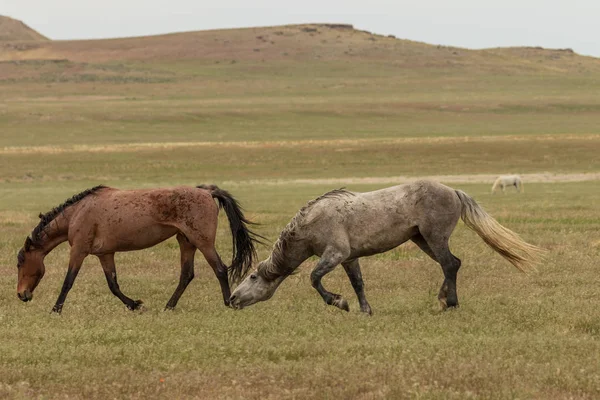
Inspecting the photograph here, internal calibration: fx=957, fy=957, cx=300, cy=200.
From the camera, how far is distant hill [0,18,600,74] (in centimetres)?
15112

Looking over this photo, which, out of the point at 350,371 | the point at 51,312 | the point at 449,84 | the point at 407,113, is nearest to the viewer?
the point at 350,371

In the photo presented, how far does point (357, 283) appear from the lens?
39.3 ft

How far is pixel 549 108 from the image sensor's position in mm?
89625

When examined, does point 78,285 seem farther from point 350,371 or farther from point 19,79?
point 19,79

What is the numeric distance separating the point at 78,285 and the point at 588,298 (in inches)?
293

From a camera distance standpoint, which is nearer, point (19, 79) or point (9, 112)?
point (9, 112)

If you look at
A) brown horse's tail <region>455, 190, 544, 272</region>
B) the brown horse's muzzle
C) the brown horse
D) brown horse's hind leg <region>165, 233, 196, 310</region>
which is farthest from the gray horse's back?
the brown horse's muzzle

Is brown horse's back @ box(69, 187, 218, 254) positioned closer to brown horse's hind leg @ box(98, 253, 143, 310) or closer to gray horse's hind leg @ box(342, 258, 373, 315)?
brown horse's hind leg @ box(98, 253, 143, 310)

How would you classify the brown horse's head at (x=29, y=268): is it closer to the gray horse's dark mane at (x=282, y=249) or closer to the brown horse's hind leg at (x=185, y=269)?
the brown horse's hind leg at (x=185, y=269)

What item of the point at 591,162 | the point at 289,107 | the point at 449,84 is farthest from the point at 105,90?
the point at 591,162

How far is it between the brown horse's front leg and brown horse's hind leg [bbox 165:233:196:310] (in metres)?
1.28

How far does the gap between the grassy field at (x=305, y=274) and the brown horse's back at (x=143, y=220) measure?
913mm

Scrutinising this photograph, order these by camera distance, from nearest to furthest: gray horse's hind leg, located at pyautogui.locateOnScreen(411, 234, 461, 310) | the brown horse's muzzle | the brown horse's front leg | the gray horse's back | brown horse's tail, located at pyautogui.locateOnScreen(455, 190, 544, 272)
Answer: the gray horse's back → gray horse's hind leg, located at pyautogui.locateOnScreen(411, 234, 461, 310) → the brown horse's front leg → brown horse's tail, located at pyautogui.locateOnScreen(455, 190, 544, 272) → the brown horse's muzzle

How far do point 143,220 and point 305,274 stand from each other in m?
3.63
